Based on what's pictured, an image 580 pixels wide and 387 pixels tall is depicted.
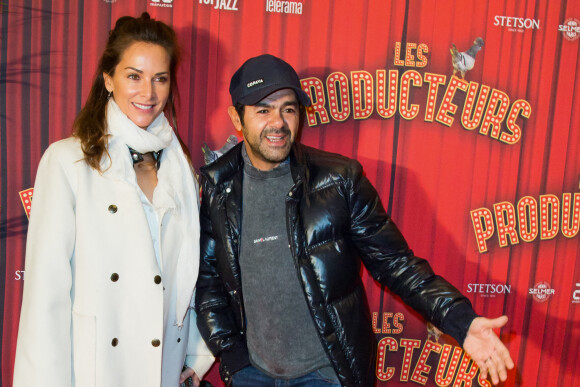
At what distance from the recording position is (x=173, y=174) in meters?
2.06

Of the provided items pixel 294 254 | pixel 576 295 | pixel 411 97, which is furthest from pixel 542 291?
pixel 294 254

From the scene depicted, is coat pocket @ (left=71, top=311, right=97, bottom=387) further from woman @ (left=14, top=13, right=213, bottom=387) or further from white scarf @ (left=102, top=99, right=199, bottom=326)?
white scarf @ (left=102, top=99, right=199, bottom=326)

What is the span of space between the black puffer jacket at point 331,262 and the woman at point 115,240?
0.49 feet

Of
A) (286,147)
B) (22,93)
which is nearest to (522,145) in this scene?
(286,147)

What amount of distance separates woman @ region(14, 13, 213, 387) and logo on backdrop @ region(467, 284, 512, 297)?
1.64m

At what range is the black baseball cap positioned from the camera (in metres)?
1.91

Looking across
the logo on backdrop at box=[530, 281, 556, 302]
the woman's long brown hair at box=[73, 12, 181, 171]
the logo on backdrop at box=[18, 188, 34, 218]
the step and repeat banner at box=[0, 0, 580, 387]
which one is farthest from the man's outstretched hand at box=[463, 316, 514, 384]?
the logo on backdrop at box=[18, 188, 34, 218]

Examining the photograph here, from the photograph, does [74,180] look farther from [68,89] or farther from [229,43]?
[229,43]

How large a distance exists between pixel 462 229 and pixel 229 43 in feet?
5.35

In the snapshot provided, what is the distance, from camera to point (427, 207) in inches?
108

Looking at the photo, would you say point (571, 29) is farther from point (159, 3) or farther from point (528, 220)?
point (159, 3)

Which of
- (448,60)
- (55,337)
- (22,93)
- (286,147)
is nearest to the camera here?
(55,337)

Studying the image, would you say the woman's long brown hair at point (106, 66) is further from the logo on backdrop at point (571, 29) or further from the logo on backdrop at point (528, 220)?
the logo on backdrop at point (571, 29)

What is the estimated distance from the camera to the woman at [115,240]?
1.72m
